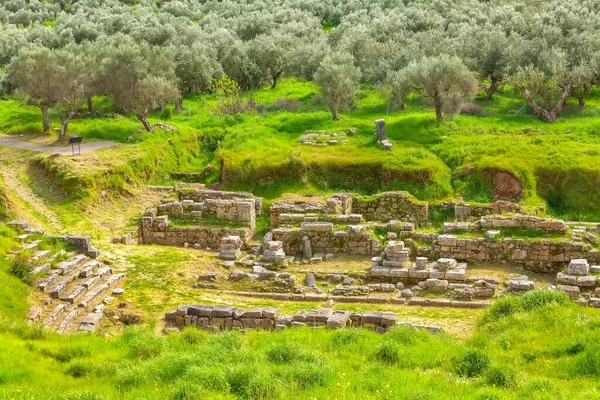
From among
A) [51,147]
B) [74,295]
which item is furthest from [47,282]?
[51,147]

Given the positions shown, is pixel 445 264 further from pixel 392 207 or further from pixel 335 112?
pixel 335 112

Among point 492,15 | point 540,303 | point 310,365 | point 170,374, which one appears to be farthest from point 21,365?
point 492,15

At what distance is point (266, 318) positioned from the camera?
57.9 ft

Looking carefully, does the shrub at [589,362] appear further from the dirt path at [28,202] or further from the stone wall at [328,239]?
the dirt path at [28,202]

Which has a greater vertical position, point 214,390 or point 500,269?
point 214,390

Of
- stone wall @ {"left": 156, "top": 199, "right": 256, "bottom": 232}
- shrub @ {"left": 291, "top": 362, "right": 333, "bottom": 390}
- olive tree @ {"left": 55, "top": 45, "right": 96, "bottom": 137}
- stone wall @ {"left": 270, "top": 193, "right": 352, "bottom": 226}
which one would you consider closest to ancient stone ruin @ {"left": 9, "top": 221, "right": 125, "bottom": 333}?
stone wall @ {"left": 156, "top": 199, "right": 256, "bottom": 232}

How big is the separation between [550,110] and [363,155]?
12.8m

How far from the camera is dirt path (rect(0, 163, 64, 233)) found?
26.4 meters

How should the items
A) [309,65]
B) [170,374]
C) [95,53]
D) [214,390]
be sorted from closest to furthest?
[214,390], [170,374], [95,53], [309,65]

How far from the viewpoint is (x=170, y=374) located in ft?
39.3

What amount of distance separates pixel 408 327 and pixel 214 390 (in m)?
5.74

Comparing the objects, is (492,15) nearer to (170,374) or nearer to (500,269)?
(500,269)

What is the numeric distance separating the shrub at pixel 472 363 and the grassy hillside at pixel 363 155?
1740cm

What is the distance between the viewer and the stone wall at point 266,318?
17094 millimetres
